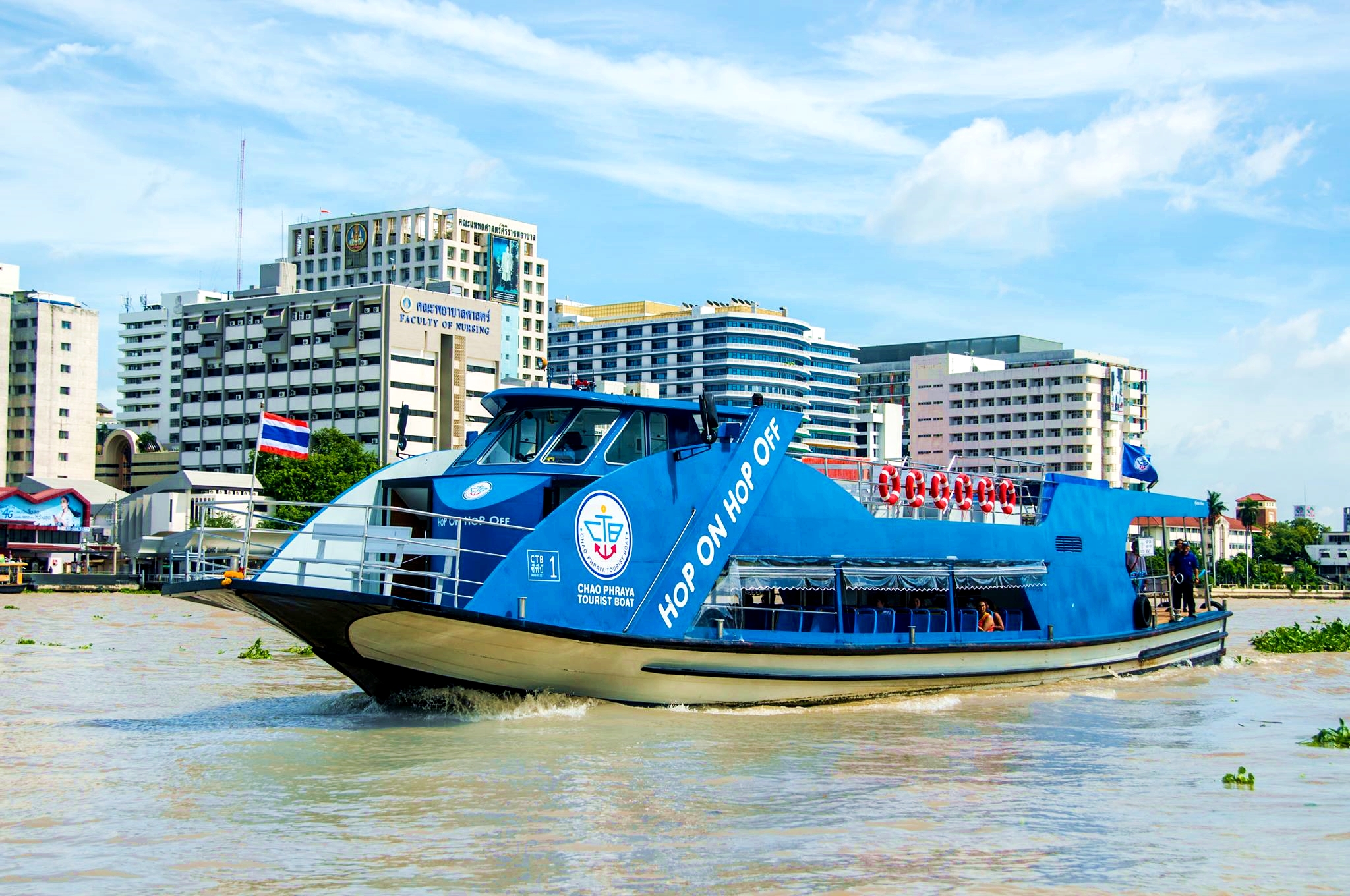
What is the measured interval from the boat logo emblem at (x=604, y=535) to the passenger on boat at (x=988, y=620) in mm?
7133

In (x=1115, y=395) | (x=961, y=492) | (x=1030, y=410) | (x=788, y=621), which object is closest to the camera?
(x=788, y=621)

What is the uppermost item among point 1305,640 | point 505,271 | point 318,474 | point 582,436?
point 505,271

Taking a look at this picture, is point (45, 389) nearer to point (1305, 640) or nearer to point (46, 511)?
point (46, 511)

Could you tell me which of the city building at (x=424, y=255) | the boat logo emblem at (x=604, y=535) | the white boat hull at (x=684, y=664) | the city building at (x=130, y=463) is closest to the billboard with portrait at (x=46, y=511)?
the city building at (x=130, y=463)

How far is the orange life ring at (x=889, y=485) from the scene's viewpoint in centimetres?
2053

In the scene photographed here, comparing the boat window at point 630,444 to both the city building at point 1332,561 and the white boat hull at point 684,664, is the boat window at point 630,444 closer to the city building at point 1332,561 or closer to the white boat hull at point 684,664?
the white boat hull at point 684,664

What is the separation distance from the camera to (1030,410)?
160125mm

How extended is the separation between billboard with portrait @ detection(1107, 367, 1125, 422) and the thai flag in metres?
152

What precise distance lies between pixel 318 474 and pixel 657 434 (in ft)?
205

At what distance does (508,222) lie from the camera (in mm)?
163625

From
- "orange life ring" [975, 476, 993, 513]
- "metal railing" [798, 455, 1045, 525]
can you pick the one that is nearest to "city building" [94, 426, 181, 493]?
"metal railing" [798, 455, 1045, 525]

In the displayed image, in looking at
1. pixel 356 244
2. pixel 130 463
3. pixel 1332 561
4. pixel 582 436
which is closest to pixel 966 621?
pixel 582 436

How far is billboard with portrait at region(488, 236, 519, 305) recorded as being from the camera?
155 metres

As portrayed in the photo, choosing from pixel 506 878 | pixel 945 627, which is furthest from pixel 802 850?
pixel 945 627
